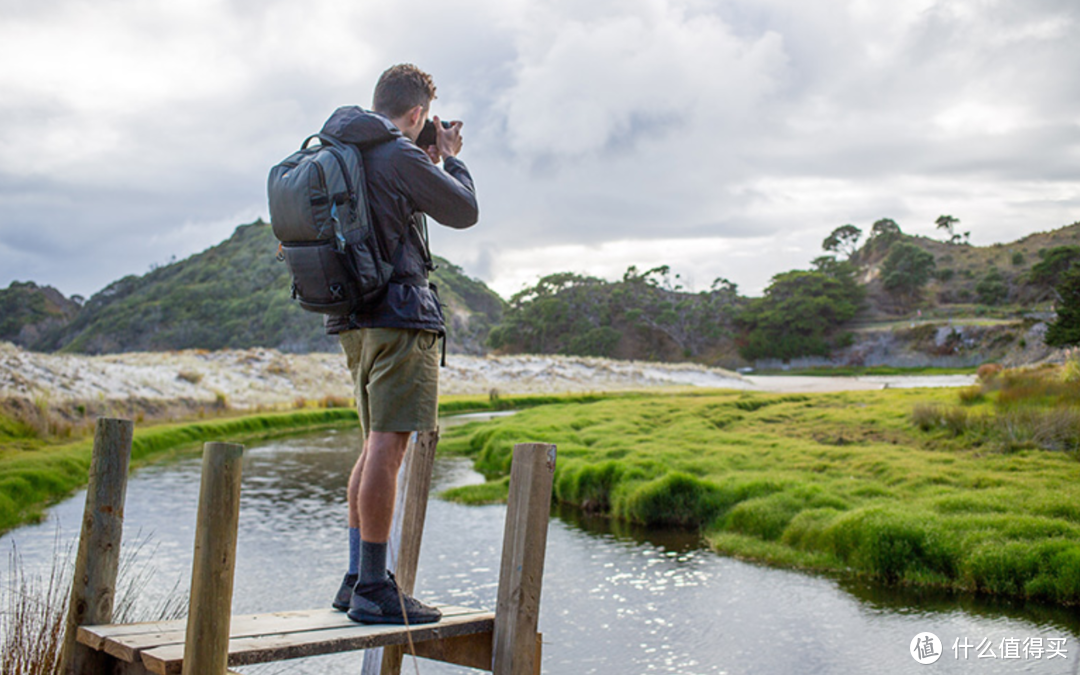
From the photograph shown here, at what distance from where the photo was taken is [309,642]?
3283 mm

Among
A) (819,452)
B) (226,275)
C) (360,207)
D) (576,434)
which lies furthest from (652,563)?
(226,275)

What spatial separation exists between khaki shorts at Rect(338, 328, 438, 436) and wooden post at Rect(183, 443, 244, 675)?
84 centimetres

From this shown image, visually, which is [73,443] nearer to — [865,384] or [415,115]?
[415,115]

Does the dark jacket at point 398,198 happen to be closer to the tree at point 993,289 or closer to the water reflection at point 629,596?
the water reflection at point 629,596

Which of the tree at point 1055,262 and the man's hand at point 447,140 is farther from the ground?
the tree at point 1055,262

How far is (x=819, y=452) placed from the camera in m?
15.0

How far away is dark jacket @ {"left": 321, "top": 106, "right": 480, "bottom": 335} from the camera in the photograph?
3.66 m

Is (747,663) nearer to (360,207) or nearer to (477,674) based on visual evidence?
(477,674)

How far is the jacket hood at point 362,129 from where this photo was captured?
3658 millimetres

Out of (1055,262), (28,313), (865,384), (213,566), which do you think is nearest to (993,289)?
(1055,262)

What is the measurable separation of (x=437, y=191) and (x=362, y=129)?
42 centimetres

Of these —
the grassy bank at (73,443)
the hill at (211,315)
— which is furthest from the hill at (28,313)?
the grassy bank at (73,443)

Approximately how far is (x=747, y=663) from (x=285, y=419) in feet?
78.7

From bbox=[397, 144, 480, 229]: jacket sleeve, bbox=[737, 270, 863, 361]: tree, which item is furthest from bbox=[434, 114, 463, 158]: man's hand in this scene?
bbox=[737, 270, 863, 361]: tree
